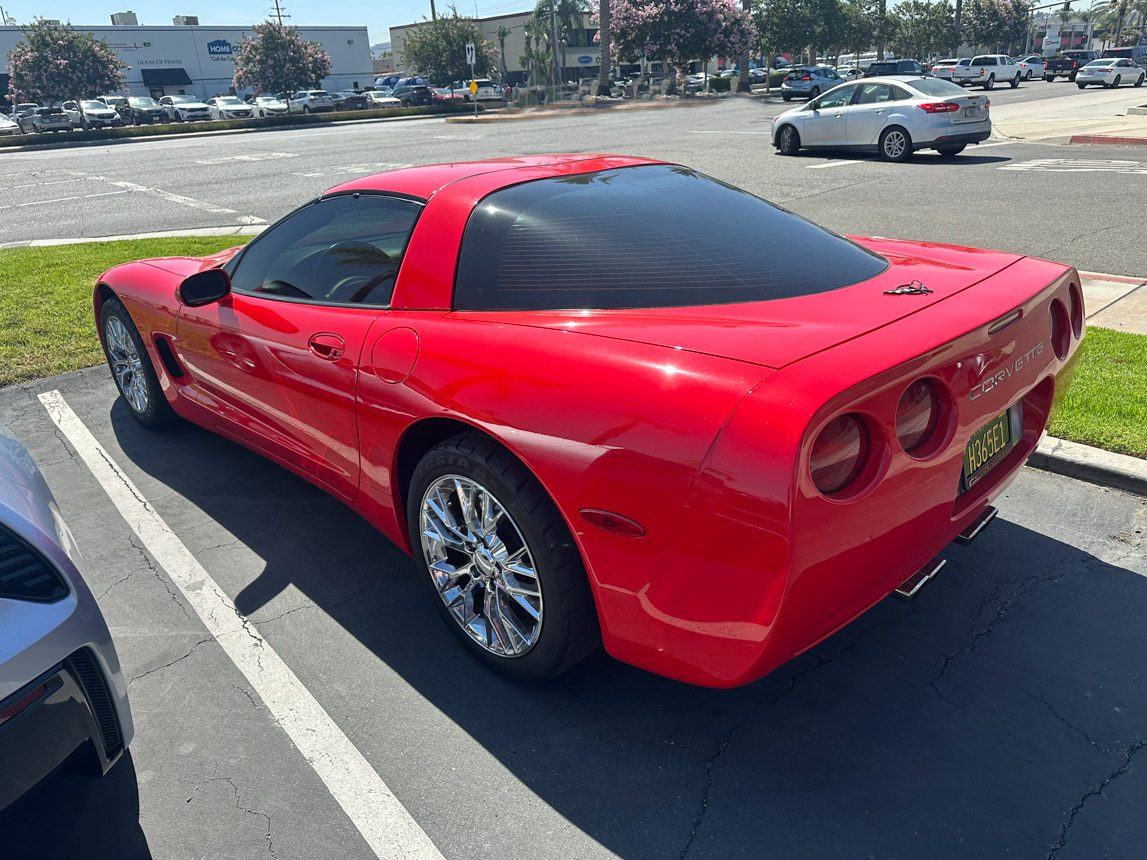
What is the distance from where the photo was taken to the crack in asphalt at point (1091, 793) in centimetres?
215

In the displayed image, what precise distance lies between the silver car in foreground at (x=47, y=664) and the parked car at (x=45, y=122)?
4353cm

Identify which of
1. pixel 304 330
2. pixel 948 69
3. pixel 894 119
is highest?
pixel 948 69

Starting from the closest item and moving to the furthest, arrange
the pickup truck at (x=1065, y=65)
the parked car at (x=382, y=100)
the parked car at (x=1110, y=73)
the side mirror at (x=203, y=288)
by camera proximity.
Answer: the side mirror at (x=203, y=288)
the parked car at (x=1110, y=73)
the pickup truck at (x=1065, y=65)
the parked car at (x=382, y=100)

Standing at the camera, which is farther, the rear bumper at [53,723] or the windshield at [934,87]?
the windshield at [934,87]

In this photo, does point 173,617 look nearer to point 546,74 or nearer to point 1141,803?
point 1141,803

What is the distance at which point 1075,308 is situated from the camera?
3045 millimetres

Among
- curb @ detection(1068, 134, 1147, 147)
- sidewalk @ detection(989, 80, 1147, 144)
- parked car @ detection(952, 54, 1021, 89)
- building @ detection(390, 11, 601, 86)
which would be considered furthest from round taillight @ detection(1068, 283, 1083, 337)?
building @ detection(390, 11, 601, 86)

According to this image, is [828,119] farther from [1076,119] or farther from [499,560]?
[499,560]

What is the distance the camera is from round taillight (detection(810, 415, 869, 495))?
205 centimetres

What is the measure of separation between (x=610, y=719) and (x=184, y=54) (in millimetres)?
76399

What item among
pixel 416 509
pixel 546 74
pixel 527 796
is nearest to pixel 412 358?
pixel 416 509

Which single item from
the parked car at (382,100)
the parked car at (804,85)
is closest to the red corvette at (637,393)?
the parked car at (804,85)

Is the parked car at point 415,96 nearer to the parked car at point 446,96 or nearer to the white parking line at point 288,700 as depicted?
the parked car at point 446,96

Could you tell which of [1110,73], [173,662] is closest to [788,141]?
[173,662]
